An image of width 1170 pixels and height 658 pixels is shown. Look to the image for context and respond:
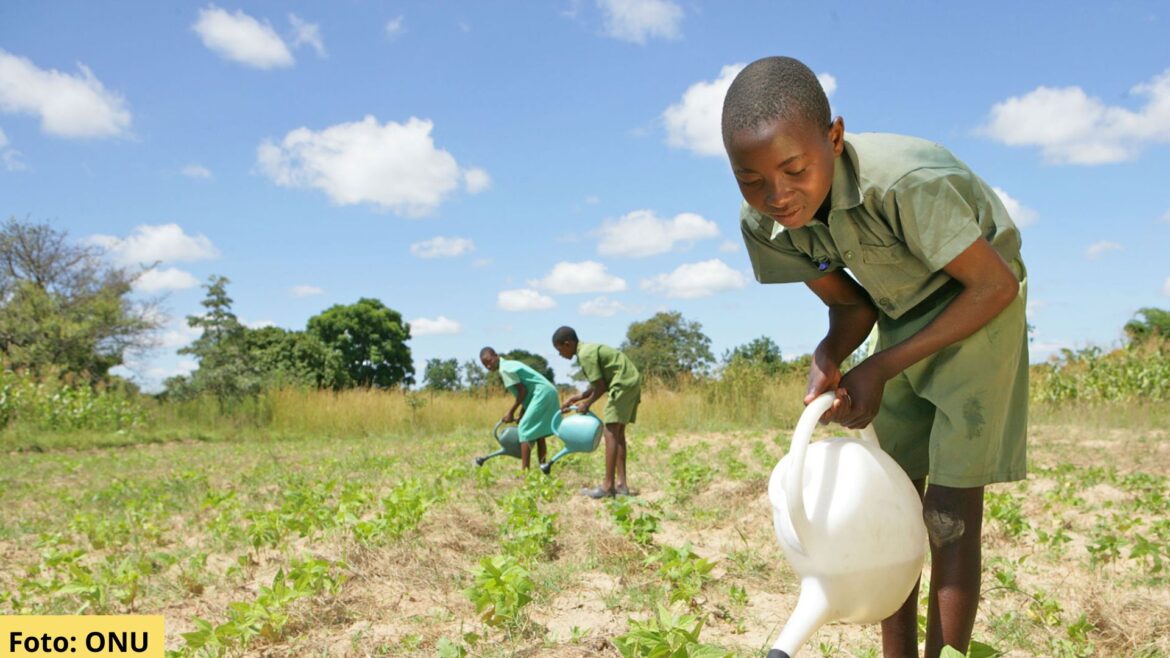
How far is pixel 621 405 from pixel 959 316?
451cm

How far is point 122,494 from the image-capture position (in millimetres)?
6578

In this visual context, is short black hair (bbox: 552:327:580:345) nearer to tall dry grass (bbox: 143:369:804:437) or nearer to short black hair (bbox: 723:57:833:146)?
short black hair (bbox: 723:57:833:146)

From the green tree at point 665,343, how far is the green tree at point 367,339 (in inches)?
392

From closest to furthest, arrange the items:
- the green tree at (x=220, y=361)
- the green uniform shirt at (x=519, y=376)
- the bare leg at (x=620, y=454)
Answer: the bare leg at (x=620, y=454)
the green uniform shirt at (x=519, y=376)
the green tree at (x=220, y=361)

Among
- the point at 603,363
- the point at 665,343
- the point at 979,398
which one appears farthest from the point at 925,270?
the point at 665,343

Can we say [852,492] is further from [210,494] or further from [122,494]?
[122,494]

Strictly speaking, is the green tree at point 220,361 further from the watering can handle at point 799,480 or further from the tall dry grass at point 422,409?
the watering can handle at point 799,480

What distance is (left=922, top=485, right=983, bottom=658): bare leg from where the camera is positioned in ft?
5.59

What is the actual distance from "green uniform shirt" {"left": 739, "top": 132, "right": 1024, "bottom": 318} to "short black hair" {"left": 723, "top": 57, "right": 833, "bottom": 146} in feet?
0.48

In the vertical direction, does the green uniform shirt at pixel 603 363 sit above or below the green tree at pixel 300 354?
below

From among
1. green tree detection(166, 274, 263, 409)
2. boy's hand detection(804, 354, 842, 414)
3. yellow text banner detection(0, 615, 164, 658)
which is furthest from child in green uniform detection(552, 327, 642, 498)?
green tree detection(166, 274, 263, 409)

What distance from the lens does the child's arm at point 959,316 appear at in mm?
1622

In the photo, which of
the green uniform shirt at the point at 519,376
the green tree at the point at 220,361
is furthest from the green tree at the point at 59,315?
the green uniform shirt at the point at 519,376

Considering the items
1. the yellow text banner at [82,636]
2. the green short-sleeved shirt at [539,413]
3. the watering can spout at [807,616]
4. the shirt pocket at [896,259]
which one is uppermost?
the shirt pocket at [896,259]
